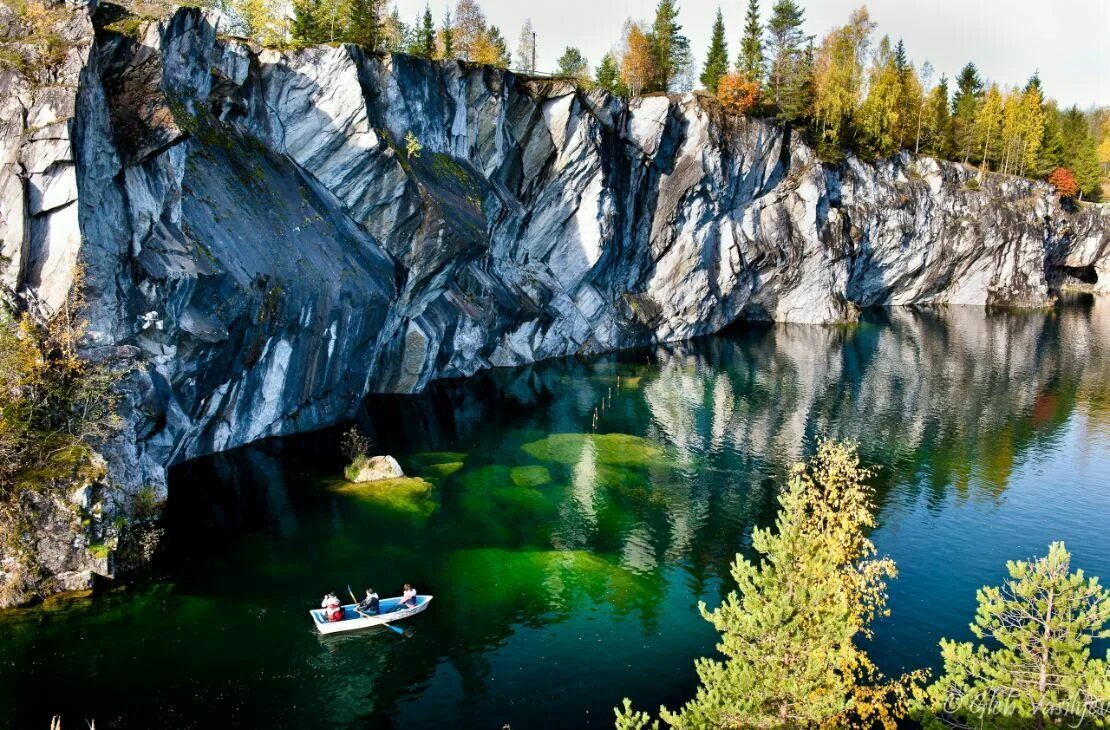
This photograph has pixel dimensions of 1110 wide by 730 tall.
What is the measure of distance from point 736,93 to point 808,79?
12.4m

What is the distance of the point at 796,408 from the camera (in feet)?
194

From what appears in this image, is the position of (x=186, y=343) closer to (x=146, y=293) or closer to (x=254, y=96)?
(x=146, y=293)

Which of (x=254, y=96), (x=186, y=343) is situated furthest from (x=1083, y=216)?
(x=186, y=343)

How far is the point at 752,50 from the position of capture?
94.6m

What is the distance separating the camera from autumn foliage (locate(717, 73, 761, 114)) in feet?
286

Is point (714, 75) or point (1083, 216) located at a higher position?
point (714, 75)

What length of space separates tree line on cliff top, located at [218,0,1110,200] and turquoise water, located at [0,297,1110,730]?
2950 cm

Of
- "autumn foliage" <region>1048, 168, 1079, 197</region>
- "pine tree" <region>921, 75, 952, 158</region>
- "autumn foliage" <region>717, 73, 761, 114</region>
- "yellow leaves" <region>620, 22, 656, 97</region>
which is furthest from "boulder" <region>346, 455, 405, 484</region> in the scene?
"autumn foliage" <region>1048, 168, 1079, 197</region>

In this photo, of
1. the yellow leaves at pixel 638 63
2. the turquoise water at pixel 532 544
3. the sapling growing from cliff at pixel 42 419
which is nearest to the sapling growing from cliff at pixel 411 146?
the turquoise water at pixel 532 544

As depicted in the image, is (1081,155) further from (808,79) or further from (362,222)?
(362,222)

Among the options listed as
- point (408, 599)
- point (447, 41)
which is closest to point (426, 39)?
point (447, 41)

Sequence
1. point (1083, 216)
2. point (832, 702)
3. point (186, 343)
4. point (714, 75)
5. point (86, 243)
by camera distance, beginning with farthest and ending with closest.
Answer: point (1083, 216) < point (714, 75) < point (186, 343) < point (86, 243) < point (832, 702)

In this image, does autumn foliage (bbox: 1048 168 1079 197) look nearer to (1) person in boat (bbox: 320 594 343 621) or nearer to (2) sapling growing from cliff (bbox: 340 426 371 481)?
(2) sapling growing from cliff (bbox: 340 426 371 481)

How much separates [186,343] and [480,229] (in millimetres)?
27342
